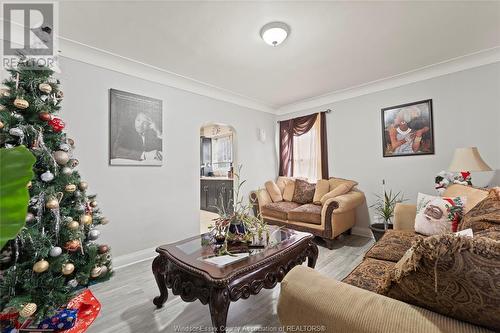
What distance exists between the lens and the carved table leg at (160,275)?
1.70 meters

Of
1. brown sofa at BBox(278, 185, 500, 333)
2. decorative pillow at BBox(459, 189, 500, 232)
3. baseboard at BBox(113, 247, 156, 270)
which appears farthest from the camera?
baseboard at BBox(113, 247, 156, 270)

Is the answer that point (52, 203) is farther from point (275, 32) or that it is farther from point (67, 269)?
point (275, 32)

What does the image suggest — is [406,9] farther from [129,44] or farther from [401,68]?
[129,44]

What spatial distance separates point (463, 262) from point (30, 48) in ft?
11.5

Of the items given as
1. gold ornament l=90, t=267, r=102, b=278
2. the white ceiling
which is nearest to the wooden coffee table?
gold ornament l=90, t=267, r=102, b=278

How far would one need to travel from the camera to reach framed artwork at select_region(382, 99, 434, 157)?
3.10 meters

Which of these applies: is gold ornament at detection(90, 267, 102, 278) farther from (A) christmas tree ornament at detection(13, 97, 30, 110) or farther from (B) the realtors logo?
(B) the realtors logo

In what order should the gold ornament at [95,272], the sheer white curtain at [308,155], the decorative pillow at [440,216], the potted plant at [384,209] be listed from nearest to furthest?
the gold ornament at [95,272] < the decorative pillow at [440,216] < the potted plant at [384,209] < the sheer white curtain at [308,155]

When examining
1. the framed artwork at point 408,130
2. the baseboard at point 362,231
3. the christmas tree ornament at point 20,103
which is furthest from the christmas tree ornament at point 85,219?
the framed artwork at point 408,130

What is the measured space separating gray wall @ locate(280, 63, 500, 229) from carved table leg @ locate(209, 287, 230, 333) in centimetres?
318

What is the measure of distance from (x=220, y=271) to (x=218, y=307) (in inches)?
7.2

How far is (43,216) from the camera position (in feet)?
4.98

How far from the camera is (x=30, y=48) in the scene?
2.18 m

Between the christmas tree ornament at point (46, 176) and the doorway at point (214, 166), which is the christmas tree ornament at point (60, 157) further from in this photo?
the doorway at point (214, 166)
